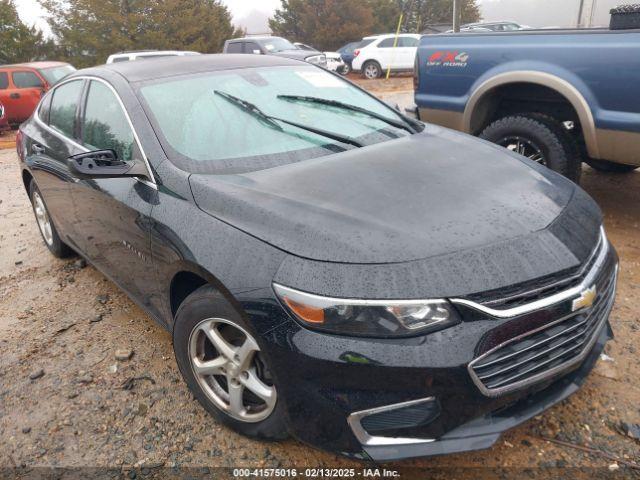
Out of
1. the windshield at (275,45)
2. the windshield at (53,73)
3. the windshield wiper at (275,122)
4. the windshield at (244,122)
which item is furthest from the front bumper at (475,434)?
the windshield at (275,45)

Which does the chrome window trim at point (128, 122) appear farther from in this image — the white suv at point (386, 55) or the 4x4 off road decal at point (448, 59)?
the white suv at point (386, 55)

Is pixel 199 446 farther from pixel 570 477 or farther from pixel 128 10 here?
pixel 128 10

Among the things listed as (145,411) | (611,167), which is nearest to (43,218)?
(145,411)

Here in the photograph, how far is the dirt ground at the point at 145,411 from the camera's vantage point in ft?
6.98

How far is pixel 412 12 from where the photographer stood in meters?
35.7

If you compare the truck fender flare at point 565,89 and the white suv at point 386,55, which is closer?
the truck fender flare at point 565,89

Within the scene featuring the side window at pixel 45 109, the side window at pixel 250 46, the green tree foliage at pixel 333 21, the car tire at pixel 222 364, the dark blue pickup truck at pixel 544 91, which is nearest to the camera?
the car tire at pixel 222 364

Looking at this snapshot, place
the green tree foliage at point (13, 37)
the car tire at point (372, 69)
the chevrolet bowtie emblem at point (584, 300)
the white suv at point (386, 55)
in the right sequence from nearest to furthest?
the chevrolet bowtie emblem at point (584, 300) → the white suv at point (386, 55) → the car tire at point (372, 69) → the green tree foliage at point (13, 37)

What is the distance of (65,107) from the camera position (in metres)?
3.56

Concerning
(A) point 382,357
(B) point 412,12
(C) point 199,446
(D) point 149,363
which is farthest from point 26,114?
(B) point 412,12

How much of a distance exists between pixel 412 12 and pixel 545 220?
3757 centimetres

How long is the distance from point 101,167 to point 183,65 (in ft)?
3.04

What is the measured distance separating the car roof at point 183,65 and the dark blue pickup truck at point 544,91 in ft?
5.73

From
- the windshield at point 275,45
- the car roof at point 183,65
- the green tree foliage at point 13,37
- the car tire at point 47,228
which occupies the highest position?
the green tree foliage at point 13,37
